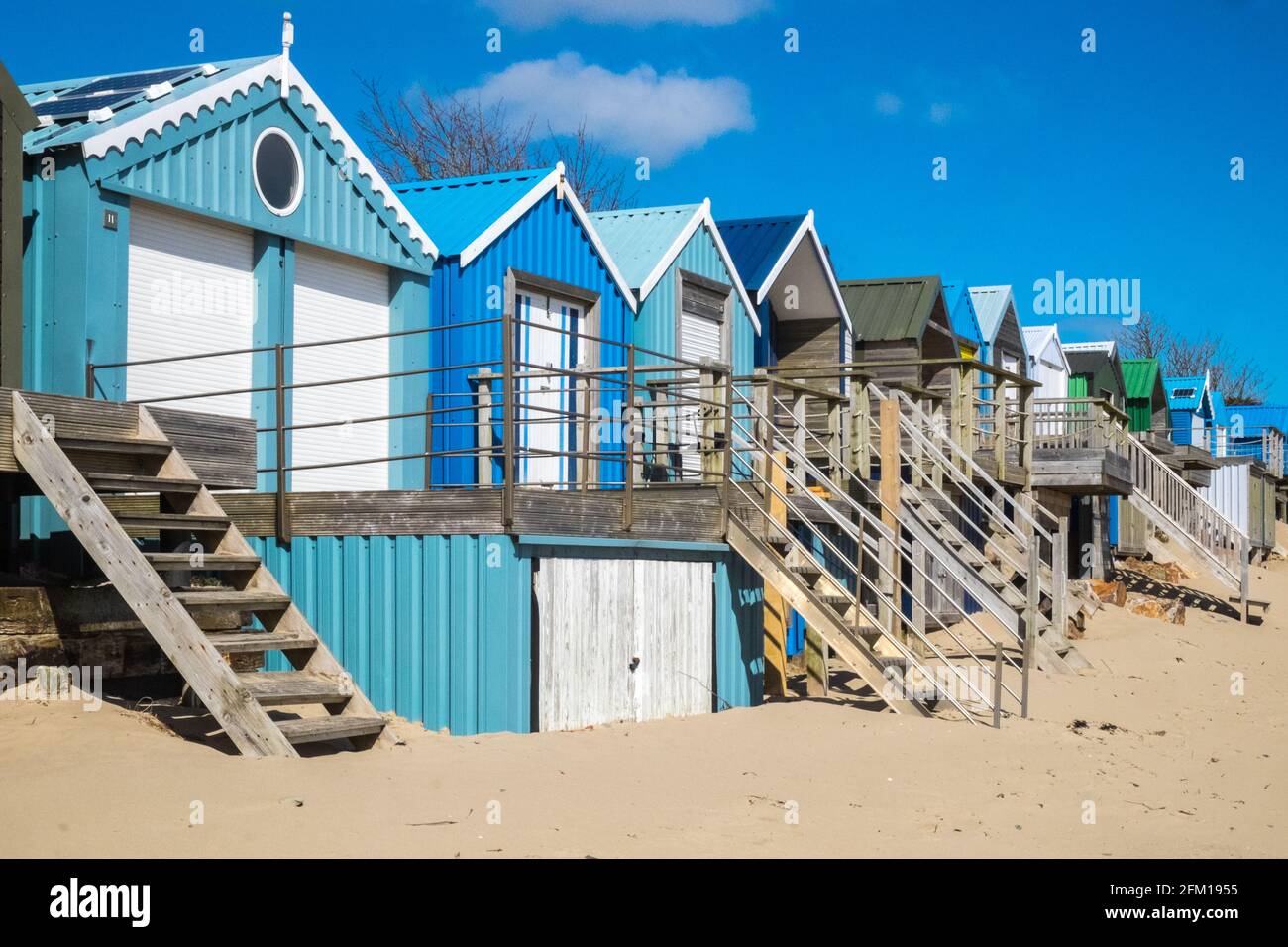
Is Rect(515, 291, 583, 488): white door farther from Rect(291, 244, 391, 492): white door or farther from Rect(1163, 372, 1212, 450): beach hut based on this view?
Rect(1163, 372, 1212, 450): beach hut

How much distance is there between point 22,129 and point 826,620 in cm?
702

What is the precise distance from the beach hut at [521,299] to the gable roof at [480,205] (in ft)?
0.05

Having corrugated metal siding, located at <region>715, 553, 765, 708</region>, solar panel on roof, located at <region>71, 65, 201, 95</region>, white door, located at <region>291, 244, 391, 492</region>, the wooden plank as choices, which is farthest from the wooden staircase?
corrugated metal siding, located at <region>715, 553, 765, 708</region>

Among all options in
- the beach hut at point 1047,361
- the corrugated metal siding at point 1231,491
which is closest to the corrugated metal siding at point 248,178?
the beach hut at point 1047,361

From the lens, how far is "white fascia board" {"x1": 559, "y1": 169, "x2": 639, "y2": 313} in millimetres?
15750

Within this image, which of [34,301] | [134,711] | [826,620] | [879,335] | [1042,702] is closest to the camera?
[134,711]

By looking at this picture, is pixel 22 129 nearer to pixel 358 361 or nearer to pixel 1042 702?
pixel 358 361

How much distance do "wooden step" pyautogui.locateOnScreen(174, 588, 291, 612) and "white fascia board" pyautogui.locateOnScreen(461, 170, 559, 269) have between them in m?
6.12

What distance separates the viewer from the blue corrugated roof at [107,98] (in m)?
10.8

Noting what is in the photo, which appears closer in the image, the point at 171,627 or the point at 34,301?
the point at 171,627

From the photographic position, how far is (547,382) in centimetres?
1591

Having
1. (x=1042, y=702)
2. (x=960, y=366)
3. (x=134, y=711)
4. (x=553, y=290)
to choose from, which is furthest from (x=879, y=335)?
(x=134, y=711)

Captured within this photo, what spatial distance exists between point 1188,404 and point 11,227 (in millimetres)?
41256
